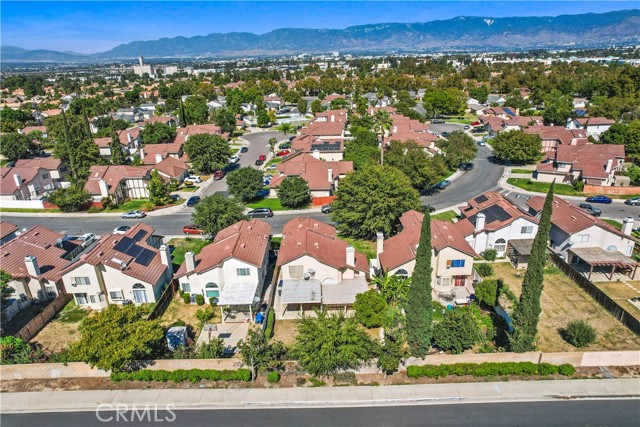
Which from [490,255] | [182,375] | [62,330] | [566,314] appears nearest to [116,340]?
[182,375]

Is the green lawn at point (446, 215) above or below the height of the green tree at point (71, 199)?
below

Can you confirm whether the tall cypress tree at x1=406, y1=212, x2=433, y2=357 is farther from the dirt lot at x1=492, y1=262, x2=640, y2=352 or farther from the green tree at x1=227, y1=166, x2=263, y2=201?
the green tree at x1=227, y1=166, x2=263, y2=201

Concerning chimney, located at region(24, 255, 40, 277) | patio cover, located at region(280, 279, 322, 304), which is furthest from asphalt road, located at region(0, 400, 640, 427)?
chimney, located at region(24, 255, 40, 277)

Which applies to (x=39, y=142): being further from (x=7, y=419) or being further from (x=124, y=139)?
(x=7, y=419)

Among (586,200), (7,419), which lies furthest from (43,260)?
(586,200)

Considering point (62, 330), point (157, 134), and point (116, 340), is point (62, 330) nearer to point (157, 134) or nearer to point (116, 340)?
point (116, 340)

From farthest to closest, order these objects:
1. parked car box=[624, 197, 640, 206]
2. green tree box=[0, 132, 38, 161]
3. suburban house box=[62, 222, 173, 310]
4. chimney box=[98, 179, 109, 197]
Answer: green tree box=[0, 132, 38, 161]
chimney box=[98, 179, 109, 197]
parked car box=[624, 197, 640, 206]
suburban house box=[62, 222, 173, 310]

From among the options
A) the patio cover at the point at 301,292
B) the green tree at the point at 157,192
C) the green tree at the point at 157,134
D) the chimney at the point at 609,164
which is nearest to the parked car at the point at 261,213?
the green tree at the point at 157,192

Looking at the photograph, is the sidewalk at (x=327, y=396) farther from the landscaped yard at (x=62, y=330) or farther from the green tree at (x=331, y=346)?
the landscaped yard at (x=62, y=330)
